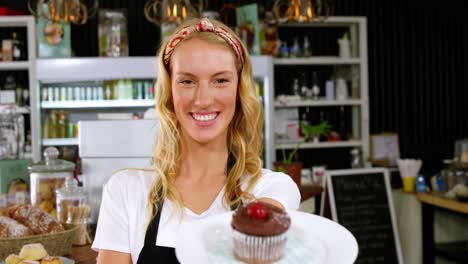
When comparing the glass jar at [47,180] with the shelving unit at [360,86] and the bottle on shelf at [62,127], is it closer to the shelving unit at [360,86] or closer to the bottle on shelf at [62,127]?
the bottle on shelf at [62,127]

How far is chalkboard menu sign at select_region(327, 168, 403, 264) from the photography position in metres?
4.71

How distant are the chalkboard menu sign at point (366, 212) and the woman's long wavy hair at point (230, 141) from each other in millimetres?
3396

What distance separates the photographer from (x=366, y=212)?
15.7 ft

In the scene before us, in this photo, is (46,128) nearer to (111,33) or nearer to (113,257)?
(111,33)

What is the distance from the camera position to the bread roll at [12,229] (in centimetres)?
218

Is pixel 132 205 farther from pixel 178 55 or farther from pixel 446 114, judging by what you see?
pixel 446 114

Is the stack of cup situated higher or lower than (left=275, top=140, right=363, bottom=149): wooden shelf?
lower

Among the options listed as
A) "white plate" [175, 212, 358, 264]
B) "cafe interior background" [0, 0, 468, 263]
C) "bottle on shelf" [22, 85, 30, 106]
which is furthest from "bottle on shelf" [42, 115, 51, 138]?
"white plate" [175, 212, 358, 264]

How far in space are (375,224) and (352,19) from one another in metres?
2.05

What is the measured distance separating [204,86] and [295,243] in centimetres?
37

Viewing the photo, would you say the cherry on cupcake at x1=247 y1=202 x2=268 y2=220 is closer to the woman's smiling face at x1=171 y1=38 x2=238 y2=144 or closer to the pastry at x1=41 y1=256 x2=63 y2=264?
the woman's smiling face at x1=171 y1=38 x2=238 y2=144

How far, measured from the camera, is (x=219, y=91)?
1139mm

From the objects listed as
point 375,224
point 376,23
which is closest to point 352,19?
point 376,23

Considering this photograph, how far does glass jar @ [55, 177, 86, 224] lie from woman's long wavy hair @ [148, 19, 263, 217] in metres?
1.29
